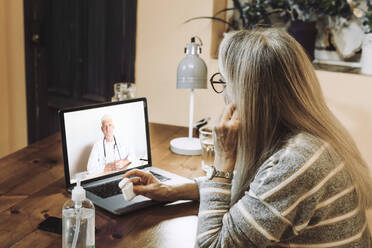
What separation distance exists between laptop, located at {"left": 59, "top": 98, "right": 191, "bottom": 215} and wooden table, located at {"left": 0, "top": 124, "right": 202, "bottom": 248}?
0.06 metres

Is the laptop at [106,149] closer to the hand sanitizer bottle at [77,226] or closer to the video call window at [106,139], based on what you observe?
the video call window at [106,139]

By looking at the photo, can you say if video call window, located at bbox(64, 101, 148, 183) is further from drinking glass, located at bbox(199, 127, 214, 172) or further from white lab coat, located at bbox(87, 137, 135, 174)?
drinking glass, located at bbox(199, 127, 214, 172)

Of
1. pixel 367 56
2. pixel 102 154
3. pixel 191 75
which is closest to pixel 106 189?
pixel 102 154

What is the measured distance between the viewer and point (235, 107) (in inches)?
42.2

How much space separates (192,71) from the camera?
1.74m

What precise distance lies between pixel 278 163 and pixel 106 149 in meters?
0.65

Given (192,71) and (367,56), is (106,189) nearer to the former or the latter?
(192,71)

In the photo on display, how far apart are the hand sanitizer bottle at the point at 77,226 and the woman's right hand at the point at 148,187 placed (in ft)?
0.84

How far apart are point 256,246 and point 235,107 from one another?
337mm


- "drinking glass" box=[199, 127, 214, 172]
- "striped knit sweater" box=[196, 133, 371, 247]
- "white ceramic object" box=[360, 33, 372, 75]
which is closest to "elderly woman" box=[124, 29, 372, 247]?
"striped knit sweater" box=[196, 133, 371, 247]

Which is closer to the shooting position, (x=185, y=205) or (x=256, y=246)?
(x=256, y=246)

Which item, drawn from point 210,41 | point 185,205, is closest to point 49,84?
point 210,41

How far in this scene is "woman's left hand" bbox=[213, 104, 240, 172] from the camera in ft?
3.49

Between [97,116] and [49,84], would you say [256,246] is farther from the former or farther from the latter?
[49,84]
